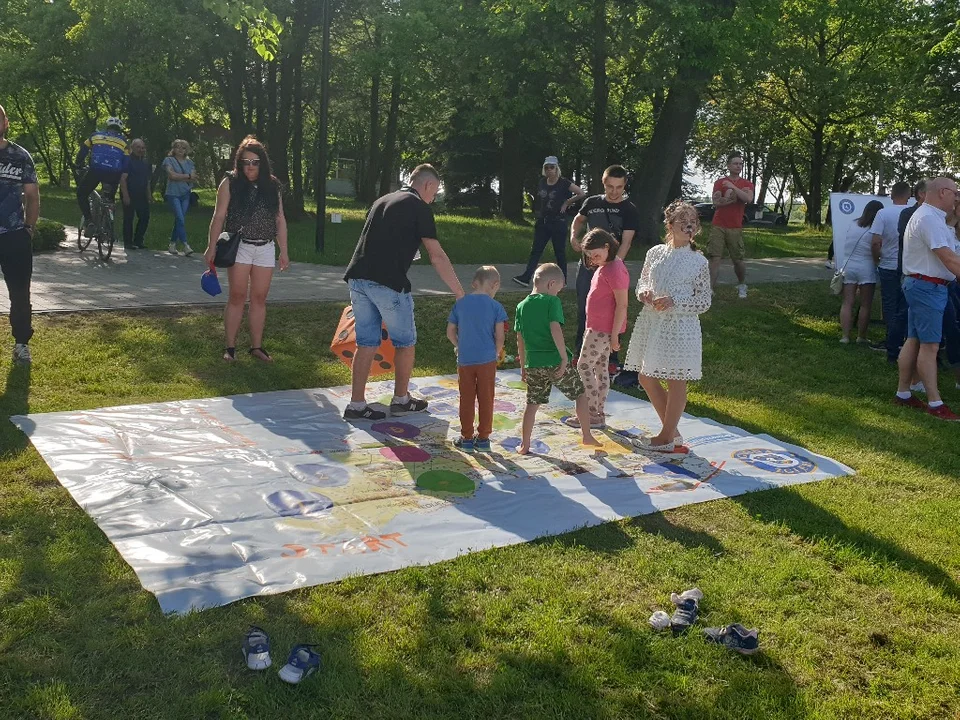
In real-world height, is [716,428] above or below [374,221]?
below

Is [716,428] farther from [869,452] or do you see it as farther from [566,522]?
[566,522]

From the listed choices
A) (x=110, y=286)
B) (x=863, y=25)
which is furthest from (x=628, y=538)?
(x=863, y=25)

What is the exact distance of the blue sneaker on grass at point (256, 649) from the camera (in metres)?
3.57

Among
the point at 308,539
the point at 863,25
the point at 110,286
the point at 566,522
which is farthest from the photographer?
the point at 863,25

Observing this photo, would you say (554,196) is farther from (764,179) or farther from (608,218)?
(764,179)

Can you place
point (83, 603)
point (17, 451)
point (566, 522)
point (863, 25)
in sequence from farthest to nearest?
point (863, 25), point (17, 451), point (566, 522), point (83, 603)

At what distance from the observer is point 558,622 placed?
4062 mm

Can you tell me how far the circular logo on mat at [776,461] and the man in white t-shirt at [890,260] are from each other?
4.34m

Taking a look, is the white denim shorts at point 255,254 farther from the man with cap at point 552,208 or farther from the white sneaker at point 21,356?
the man with cap at point 552,208

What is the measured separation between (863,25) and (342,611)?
29.9 m

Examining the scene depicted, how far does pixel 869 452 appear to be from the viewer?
23.2 feet

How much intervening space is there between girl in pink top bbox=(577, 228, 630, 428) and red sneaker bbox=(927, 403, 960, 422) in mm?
3230

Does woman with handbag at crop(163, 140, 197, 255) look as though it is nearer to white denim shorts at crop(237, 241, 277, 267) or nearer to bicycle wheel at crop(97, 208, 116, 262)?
bicycle wheel at crop(97, 208, 116, 262)

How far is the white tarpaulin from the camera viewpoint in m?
4.63
